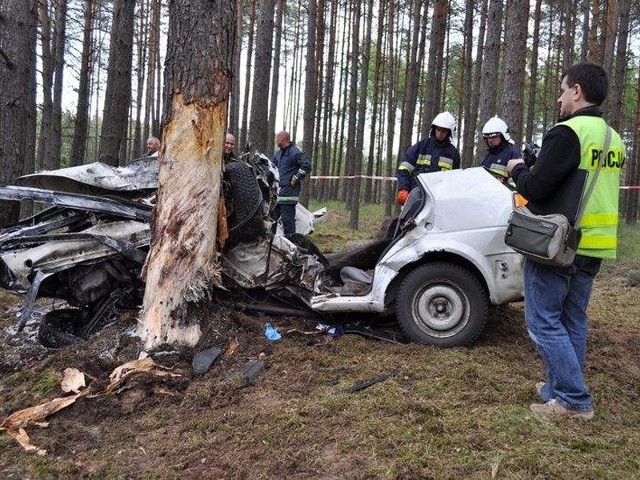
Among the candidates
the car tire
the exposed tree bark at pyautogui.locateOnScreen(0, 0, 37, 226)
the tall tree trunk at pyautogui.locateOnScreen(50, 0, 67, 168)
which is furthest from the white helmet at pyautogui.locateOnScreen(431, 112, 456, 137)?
the tall tree trunk at pyautogui.locateOnScreen(50, 0, 67, 168)

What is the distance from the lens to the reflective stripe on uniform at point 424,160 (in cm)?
610

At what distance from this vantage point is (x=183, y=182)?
4.01 meters

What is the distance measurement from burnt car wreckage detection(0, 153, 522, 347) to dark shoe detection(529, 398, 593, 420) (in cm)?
109

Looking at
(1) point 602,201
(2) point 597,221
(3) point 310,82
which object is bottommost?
(2) point 597,221

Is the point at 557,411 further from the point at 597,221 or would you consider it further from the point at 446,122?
the point at 446,122

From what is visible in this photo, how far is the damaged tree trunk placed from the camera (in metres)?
3.98

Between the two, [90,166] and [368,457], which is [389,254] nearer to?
[368,457]

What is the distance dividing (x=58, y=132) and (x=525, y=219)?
14.9 meters

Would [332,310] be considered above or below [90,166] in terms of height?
below

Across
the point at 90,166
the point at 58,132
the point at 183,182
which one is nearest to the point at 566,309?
the point at 183,182

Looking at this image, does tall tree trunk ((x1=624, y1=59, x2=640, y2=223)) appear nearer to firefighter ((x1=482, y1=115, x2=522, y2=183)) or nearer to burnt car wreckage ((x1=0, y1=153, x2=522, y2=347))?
firefighter ((x1=482, y1=115, x2=522, y2=183))

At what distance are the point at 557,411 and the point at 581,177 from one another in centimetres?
131

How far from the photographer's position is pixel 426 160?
611 cm

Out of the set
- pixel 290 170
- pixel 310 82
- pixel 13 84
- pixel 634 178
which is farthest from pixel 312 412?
pixel 634 178
